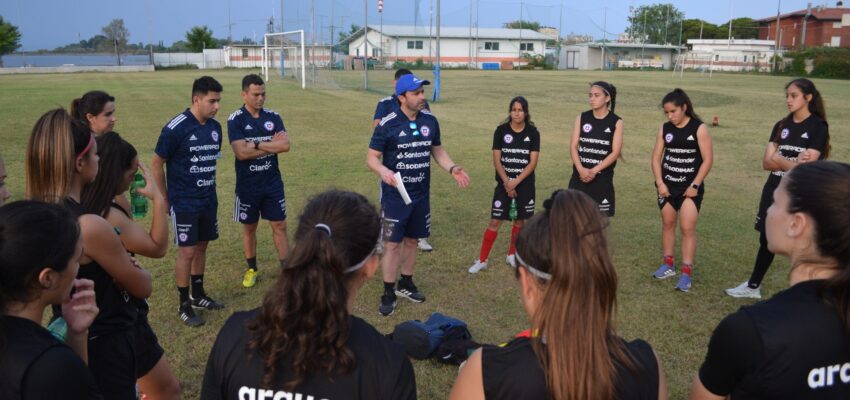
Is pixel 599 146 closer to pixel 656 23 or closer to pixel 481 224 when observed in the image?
pixel 481 224

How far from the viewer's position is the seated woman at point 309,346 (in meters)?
1.79

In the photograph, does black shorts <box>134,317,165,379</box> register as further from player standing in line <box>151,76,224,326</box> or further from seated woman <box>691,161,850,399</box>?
seated woman <box>691,161,850,399</box>

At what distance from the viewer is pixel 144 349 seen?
10.5ft

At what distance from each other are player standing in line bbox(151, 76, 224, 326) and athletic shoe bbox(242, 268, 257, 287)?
64cm

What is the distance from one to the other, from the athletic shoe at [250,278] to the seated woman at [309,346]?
4.36m

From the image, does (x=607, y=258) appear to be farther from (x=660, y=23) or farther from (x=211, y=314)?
(x=660, y=23)

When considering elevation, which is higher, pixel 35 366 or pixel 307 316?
pixel 307 316

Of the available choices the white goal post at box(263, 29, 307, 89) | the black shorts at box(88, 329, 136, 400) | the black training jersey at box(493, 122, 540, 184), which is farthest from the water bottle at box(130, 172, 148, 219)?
the white goal post at box(263, 29, 307, 89)

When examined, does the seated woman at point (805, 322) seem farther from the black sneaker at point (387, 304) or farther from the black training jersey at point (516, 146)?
the black training jersey at point (516, 146)

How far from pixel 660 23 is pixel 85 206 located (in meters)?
95.3

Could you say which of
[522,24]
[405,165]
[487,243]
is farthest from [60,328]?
[522,24]

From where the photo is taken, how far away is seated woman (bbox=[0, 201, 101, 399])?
68.5 inches

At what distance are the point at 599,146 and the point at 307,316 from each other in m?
5.34

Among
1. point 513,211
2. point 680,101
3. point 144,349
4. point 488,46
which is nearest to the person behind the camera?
point 144,349
